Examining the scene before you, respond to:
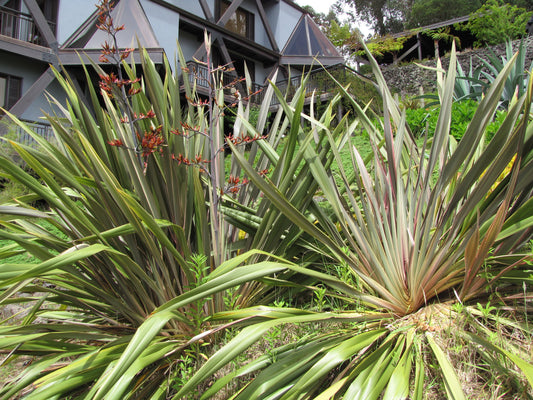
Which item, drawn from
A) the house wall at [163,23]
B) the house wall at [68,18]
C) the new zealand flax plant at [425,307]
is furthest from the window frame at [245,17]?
the new zealand flax plant at [425,307]

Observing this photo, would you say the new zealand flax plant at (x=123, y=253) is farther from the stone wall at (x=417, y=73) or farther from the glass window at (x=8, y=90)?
the stone wall at (x=417, y=73)

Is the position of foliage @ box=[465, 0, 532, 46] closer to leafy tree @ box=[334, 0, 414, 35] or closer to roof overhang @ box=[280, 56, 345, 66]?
roof overhang @ box=[280, 56, 345, 66]

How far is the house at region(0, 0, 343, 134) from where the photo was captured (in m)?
10.9

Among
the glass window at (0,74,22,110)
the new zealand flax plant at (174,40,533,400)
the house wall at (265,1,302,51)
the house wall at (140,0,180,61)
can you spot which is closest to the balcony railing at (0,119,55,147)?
the glass window at (0,74,22,110)

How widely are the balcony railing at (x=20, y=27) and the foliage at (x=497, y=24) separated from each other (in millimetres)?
19233

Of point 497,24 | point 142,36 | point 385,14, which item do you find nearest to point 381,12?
point 385,14

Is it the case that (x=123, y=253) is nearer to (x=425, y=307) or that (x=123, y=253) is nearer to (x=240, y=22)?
(x=425, y=307)

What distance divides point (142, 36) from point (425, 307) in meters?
12.3

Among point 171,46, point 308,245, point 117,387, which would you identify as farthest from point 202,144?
point 171,46

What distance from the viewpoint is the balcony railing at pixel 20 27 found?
11305 millimetres

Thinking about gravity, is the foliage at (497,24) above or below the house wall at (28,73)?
above

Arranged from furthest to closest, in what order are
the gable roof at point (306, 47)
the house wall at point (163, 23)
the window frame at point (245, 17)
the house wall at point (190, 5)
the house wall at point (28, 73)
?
the gable roof at point (306, 47), the window frame at point (245, 17), the house wall at point (190, 5), the house wall at point (163, 23), the house wall at point (28, 73)

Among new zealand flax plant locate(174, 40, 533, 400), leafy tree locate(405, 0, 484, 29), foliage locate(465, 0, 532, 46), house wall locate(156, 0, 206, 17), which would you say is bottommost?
new zealand flax plant locate(174, 40, 533, 400)

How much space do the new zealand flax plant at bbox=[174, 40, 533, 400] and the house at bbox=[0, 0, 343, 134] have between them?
7.92 metres
